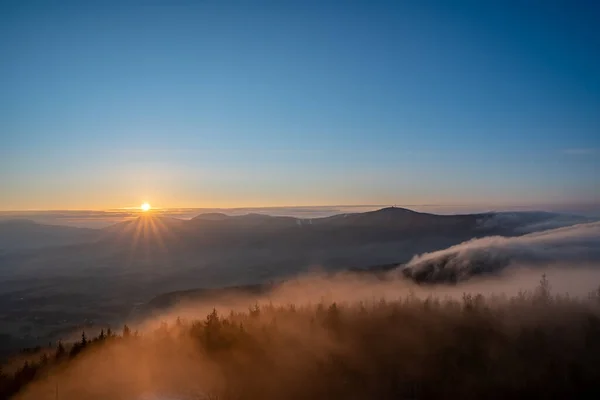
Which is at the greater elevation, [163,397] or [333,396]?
[163,397]

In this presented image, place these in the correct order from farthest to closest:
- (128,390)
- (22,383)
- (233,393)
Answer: (22,383), (233,393), (128,390)

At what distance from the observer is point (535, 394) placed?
186m

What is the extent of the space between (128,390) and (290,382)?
202ft

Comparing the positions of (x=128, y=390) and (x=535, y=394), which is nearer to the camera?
(x=128, y=390)

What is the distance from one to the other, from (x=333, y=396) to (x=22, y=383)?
112336 mm

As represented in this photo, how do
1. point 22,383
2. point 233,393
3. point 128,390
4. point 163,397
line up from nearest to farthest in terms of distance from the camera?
1. point 163,397
2. point 128,390
3. point 233,393
4. point 22,383

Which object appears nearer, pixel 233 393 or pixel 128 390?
pixel 128 390

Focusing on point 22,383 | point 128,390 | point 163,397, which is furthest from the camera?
point 22,383

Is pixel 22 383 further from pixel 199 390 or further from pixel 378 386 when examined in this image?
pixel 378 386

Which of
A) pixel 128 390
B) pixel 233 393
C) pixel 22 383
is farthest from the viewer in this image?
pixel 22 383

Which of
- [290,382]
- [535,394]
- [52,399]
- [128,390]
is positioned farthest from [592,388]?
[52,399]

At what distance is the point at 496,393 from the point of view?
616 ft

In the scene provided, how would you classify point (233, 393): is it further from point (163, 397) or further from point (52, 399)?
point (52, 399)

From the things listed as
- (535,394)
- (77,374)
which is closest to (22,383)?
(77,374)
